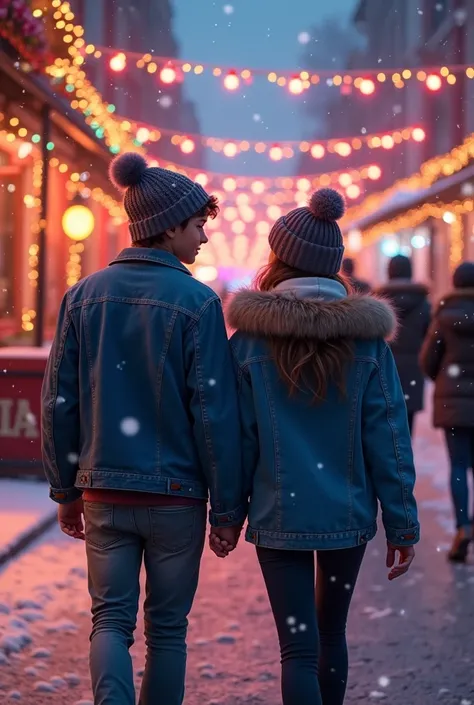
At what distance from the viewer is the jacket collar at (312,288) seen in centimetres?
341

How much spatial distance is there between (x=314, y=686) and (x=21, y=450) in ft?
20.9

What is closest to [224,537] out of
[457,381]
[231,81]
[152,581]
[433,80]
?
[152,581]

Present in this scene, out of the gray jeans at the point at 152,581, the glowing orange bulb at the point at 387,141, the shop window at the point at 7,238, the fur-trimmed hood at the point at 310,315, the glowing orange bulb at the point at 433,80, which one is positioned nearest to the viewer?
the gray jeans at the point at 152,581

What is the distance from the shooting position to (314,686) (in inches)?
125

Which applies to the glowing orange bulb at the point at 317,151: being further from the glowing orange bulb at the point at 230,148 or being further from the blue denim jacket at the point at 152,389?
the blue denim jacket at the point at 152,389

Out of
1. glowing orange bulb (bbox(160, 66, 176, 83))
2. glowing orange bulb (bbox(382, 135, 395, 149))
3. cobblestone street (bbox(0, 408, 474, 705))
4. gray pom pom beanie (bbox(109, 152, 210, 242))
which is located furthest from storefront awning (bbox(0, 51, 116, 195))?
gray pom pom beanie (bbox(109, 152, 210, 242))

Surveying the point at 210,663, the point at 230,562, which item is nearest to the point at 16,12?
the point at 230,562

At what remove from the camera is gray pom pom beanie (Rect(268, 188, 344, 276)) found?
3418mm

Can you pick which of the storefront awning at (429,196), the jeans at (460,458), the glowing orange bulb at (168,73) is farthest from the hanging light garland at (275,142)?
the jeans at (460,458)

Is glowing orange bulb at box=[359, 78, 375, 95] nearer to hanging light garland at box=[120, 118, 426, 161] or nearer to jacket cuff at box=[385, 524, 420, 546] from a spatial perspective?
hanging light garland at box=[120, 118, 426, 161]

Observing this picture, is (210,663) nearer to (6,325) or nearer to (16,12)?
(16,12)

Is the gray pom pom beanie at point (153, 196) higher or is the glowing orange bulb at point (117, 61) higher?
the glowing orange bulb at point (117, 61)

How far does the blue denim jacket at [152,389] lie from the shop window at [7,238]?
1391 cm

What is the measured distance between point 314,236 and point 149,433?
33.0 inches
